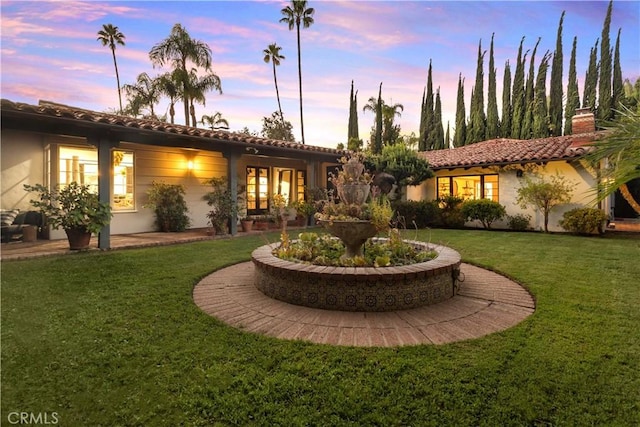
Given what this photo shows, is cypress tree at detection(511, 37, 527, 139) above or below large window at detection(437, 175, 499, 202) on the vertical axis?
above

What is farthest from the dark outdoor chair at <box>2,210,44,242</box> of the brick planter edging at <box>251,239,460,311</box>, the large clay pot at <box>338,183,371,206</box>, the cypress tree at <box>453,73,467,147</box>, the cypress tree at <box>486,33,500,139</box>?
the cypress tree at <box>486,33,500,139</box>

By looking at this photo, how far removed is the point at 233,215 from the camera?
1005cm

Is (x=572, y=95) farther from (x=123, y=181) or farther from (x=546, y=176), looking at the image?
(x=123, y=181)

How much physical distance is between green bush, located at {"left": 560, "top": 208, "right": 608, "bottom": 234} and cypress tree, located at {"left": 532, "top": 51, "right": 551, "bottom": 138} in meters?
14.0

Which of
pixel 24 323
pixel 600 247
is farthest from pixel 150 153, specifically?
pixel 600 247

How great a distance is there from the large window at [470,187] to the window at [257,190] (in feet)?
24.5

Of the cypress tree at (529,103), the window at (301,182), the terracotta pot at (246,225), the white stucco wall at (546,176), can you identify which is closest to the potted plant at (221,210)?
the terracotta pot at (246,225)

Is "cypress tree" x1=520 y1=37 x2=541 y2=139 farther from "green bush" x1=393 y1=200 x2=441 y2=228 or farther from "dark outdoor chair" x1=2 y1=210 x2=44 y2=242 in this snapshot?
"dark outdoor chair" x1=2 y1=210 x2=44 y2=242

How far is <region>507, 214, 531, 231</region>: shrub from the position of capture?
12.0m

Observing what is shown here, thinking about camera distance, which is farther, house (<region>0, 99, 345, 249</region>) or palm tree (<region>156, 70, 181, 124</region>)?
palm tree (<region>156, 70, 181, 124</region>)

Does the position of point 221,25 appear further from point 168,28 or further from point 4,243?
point 168,28

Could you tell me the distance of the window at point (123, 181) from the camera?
9734 mm

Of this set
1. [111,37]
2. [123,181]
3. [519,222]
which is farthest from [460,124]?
[111,37]

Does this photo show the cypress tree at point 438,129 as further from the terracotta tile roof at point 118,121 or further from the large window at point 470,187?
the terracotta tile roof at point 118,121
